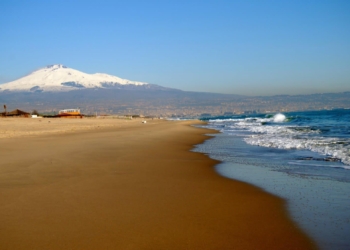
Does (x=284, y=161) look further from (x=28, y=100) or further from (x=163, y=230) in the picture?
(x=28, y=100)

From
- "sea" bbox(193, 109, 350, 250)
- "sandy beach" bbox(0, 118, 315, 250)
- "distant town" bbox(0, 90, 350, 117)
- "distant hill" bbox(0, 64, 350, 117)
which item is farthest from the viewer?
"distant hill" bbox(0, 64, 350, 117)

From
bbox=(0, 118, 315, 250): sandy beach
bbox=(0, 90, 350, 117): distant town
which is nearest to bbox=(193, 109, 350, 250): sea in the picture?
bbox=(0, 118, 315, 250): sandy beach

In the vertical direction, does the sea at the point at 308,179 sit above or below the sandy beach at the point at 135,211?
below

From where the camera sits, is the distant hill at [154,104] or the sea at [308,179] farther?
the distant hill at [154,104]

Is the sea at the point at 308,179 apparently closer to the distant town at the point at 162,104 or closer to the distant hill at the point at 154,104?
the distant town at the point at 162,104

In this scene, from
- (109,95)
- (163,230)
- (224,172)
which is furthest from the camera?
(109,95)

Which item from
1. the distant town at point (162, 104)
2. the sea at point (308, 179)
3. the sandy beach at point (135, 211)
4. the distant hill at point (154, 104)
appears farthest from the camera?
the distant hill at point (154, 104)

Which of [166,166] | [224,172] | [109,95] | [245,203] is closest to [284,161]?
[224,172]

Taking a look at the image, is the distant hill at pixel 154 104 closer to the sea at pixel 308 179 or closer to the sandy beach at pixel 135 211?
the sea at pixel 308 179

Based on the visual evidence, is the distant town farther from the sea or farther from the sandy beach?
the sandy beach

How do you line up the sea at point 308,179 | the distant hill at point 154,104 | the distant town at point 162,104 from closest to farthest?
the sea at point 308,179 < the distant town at point 162,104 < the distant hill at point 154,104

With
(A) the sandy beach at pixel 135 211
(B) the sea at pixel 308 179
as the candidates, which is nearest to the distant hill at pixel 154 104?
(B) the sea at pixel 308 179

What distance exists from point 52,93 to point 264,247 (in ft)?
668

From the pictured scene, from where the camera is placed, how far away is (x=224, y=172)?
28.7ft
